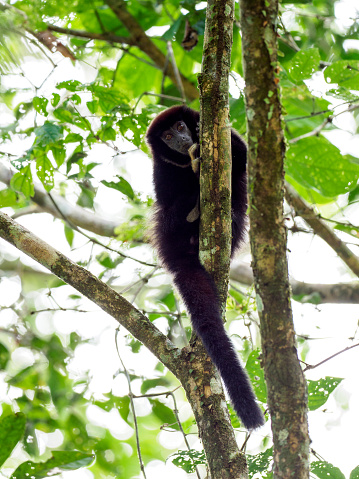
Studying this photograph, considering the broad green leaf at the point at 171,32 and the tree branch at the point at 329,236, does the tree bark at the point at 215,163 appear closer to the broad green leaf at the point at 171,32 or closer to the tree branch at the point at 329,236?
the tree branch at the point at 329,236

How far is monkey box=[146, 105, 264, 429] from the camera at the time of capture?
94.2 inches

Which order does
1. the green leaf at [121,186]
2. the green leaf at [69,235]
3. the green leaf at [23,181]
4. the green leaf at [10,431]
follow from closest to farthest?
the green leaf at [10,431], the green leaf at [23,181], the green leaf at [121,186], the green leaf at [69,235]

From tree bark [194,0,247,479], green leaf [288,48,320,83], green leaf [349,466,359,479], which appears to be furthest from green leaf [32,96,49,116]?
green leaf [349,466,359,479]

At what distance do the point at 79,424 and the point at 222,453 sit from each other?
2055 millimetres

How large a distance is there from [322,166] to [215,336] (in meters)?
1.53

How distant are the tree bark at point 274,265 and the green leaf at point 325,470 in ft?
1.16

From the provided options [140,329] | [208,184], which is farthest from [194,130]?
[140,329]

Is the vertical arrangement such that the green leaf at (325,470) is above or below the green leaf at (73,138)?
below

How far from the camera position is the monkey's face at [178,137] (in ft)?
12.9

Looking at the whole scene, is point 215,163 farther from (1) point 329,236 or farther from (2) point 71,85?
(1) point 329,236

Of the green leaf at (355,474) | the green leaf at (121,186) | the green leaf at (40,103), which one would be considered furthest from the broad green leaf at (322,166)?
the green leaf at (355,474)

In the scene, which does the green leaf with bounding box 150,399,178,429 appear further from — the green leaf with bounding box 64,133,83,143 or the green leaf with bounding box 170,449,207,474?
the green leaf with bounding box 64,133,83,143

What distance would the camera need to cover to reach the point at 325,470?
2.10 metres

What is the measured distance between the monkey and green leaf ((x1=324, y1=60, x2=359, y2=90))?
2.91ft
